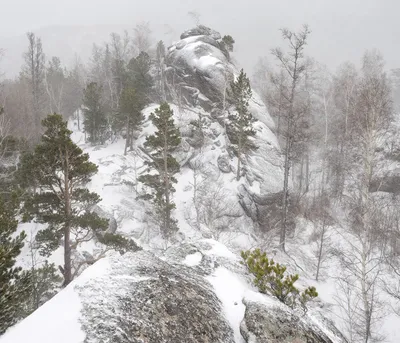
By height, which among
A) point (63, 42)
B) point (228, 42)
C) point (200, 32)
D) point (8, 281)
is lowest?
point (8, 281)

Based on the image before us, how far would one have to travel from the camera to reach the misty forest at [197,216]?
16.3 feet

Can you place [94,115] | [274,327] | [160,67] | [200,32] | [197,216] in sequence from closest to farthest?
[274,327], [197,216], [94,115], [200,32], [160,67]

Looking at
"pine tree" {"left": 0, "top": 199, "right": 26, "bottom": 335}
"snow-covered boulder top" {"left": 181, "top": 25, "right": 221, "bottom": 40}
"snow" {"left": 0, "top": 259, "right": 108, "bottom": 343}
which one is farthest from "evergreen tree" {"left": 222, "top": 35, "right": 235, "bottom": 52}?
"snow" {"left": 0, "top": 259, "right": 108, "bottom": 343}

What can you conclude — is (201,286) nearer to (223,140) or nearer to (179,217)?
(179,217)

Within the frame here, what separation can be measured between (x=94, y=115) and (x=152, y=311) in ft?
101

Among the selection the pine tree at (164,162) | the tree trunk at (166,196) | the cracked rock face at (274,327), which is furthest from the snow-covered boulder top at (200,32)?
the cracked rock face at (274,327)

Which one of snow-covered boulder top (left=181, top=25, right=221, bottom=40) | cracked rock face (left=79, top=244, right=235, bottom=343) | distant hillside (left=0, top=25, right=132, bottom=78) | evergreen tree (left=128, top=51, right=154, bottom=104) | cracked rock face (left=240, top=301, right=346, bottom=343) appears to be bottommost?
cracked rock face (left=240, top=301, right=346, bottom=343)

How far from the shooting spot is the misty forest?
16.3 ft

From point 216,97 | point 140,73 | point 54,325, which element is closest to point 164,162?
point 216,97

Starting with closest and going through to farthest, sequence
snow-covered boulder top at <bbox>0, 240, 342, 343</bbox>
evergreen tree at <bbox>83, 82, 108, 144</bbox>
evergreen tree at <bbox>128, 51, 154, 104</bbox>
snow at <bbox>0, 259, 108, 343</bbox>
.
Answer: snow at <bbox>0, 259, 108, 343</bbox> < snow-covered boulder top at <bbox>0, 240, 342, 343</bbox> < evergreen tree at <bbox>83, 82, 108, 144</bbox> < evergreen tree at <bbox>128, 51, 154, 104</bbox>

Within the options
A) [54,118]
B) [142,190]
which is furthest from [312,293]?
[142,190]

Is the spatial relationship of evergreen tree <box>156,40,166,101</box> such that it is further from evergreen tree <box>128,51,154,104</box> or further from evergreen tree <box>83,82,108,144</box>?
evergreen tree <box>83,82,108,144</box>

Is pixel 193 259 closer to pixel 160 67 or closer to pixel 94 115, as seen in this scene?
pixel 94 115

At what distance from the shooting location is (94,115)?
104 feet
